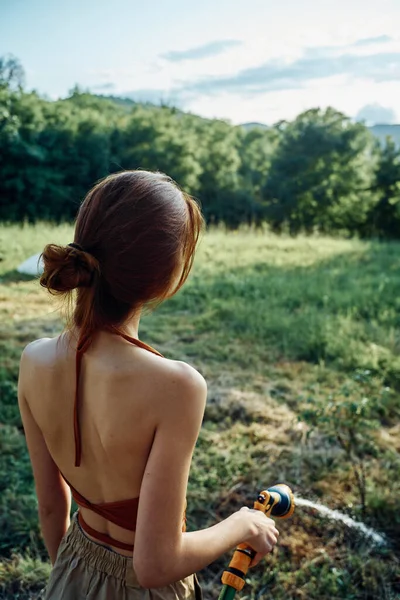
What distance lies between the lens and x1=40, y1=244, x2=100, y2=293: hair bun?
103cm

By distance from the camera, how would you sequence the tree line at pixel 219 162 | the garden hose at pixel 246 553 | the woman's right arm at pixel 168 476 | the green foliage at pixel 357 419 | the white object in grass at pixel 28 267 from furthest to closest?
1. the tree line at pixel 219 162
2. the white object in grass at pixel 28 267
3. the green foliage at pixel 357 419
4. the garden hose at pixel 246 553
5. the woman's right arm at pixel 168 476

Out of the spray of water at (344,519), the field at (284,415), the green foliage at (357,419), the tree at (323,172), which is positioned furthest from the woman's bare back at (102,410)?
the tree at (323,172)

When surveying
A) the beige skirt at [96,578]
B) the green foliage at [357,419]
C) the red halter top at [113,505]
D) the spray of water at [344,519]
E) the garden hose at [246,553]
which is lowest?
the spray of water at [344,519]

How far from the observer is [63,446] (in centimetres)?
118

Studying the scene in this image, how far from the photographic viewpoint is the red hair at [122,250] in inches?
40.3

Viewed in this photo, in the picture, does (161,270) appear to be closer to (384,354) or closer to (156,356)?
(156,356)

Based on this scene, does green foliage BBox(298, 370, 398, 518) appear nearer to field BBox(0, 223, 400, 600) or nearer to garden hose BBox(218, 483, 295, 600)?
field BBox(0, 223, 400, 600)

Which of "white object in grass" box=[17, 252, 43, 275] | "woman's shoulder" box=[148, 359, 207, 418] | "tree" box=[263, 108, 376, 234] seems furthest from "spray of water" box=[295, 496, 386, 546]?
"tree" box=[263, 108, 376, 234]

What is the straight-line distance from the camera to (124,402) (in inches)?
40.6

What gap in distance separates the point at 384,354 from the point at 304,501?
84.5 inches

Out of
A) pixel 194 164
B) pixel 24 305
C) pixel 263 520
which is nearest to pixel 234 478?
pixel 263 520

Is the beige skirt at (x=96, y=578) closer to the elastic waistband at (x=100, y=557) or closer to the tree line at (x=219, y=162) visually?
the elastic waistband at (x=100, y=557)

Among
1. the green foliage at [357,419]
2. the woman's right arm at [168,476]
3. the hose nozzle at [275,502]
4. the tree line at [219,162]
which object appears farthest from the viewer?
the tree line at [219,162]

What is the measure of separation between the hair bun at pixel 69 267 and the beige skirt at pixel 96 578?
0.56 meters
